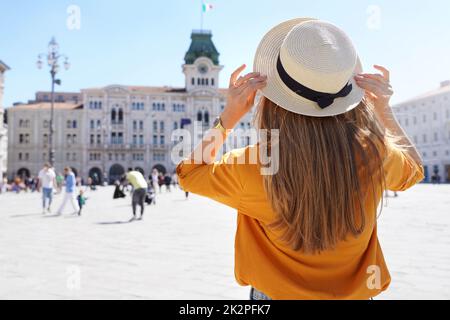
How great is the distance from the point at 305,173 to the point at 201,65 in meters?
67.3

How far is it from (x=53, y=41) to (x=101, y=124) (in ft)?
142

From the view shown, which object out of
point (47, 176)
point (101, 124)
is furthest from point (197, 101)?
point (47, 176)

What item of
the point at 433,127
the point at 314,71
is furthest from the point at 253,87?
the point at 433,127

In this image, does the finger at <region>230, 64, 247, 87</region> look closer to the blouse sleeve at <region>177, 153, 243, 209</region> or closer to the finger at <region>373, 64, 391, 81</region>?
the blouse sleeve at <region>177, 153, 243, 209</region>

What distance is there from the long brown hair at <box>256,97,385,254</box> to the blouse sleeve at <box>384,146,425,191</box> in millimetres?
101

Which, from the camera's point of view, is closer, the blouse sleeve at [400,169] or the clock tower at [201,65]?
the blouse sleeve at [400,169]

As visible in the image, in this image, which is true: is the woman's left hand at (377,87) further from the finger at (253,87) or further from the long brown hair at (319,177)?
the finger at (253,87)

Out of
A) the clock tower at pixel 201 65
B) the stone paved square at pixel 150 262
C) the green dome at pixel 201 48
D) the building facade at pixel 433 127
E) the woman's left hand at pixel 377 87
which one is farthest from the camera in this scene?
the green dome at pixel 201 48

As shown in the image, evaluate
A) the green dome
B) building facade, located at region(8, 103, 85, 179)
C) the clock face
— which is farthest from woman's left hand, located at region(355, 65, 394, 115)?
the green dome

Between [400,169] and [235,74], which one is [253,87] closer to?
[235,74]

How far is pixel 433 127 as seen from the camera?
188 feet

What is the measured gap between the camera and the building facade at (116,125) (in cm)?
6494

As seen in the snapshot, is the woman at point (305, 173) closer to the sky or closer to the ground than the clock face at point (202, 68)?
closer to the ground

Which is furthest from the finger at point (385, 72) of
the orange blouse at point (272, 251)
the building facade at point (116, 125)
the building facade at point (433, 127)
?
the building facade at point (116, 125)
